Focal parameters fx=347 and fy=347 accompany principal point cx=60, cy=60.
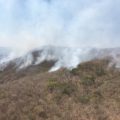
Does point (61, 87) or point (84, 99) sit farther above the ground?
point (61, 87)

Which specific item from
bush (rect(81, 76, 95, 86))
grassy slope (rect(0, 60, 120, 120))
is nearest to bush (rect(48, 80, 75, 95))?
grassy slope (rect(0, 60, 120, 120))

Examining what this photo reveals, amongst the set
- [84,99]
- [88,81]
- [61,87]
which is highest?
[61,87]

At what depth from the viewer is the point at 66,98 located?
61.4 meters

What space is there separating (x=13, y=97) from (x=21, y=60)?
75.0 meters

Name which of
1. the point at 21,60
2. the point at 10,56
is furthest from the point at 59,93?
the point at 10,56

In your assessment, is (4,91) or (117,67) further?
(117,67)

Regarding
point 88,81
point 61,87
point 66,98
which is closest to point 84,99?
point 66,98

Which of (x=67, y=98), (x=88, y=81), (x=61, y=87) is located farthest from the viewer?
(x=88, y=81)

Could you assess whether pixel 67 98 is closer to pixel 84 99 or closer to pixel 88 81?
pixel 84 99

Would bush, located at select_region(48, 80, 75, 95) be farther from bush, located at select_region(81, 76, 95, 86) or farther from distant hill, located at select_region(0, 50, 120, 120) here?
bush, located at select_region(81, 76, 95, 86)

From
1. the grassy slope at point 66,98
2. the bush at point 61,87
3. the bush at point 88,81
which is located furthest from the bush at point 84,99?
the bush at point 88,81

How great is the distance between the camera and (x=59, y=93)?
207 feet

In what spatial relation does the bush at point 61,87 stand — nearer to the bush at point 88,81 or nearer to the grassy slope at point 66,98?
the grassy slope at point 66,98

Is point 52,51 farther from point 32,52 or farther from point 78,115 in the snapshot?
point 78,115
